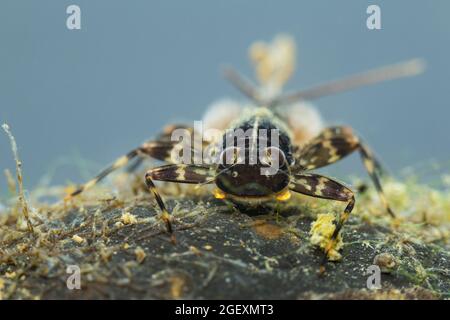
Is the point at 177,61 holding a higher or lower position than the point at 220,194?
higher

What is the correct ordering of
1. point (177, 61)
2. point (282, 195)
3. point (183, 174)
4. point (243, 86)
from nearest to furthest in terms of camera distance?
1. point (282, 195)
2. point (183, 174)
3. point (243, 86)
4. point (177, 61)

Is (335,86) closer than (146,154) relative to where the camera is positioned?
No

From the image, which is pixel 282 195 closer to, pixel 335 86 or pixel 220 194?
pixel 220 194

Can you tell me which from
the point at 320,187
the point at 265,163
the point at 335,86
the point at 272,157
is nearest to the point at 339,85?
the point at 335,86

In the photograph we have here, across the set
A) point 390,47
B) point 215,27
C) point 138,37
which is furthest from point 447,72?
point 138,37

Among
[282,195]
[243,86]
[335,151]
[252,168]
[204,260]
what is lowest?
[204,260]

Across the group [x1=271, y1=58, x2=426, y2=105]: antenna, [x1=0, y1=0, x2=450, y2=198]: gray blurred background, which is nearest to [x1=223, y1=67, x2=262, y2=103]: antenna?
[x1=271, y1=58, x2=426, y2=105]: antenna

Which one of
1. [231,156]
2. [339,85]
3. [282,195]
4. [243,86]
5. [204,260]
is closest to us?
[204,260]
